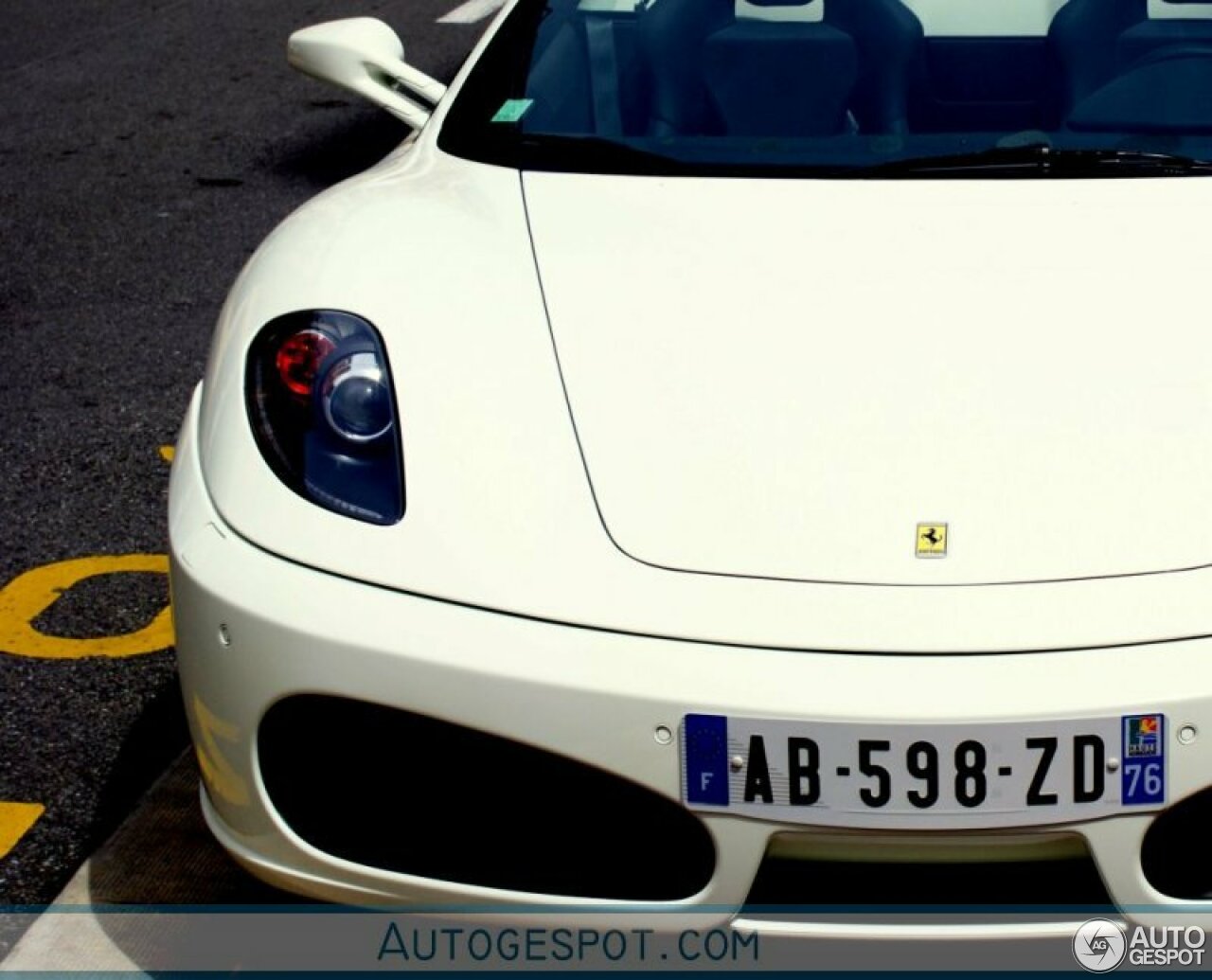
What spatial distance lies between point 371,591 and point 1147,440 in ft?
2.77

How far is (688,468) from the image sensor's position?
7.16ft

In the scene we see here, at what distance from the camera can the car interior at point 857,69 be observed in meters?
2.99

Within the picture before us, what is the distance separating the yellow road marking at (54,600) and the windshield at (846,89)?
1.06m

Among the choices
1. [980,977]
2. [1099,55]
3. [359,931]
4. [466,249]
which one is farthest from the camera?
[1099,55]

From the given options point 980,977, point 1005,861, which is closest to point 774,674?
point 1005,861

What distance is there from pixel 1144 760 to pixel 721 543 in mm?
478

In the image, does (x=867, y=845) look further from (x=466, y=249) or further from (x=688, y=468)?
(x=466, y=249)

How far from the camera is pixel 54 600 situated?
→ 3.64 metres

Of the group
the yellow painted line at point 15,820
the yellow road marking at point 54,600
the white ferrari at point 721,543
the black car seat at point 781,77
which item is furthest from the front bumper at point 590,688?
the yellow road marking at point 54,600

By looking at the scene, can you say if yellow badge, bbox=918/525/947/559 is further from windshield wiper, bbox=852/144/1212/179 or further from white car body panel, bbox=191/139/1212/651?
windshield wiper, bbox=852/144/1212/179

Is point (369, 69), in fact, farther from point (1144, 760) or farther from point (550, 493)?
point (1144, 760)

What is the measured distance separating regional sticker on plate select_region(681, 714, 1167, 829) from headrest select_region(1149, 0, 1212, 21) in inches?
65.4

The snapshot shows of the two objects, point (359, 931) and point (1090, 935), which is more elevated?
point (1090, 935)

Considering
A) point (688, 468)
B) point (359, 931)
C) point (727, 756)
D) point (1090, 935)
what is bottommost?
point (359, 931)
